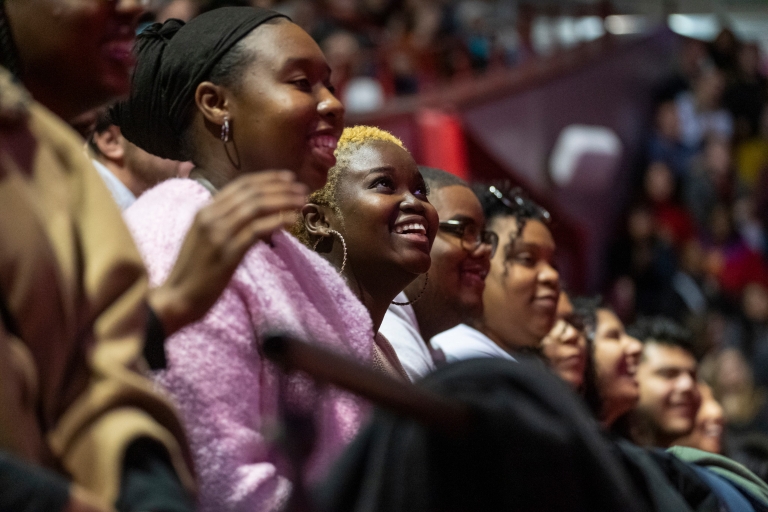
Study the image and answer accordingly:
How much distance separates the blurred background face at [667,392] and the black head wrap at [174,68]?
8.03 ft

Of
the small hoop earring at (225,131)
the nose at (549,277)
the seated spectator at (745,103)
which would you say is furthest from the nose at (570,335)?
the seated spectator at (745,103)

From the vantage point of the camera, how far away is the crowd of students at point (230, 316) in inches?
48.2

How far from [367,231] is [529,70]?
7122 mm

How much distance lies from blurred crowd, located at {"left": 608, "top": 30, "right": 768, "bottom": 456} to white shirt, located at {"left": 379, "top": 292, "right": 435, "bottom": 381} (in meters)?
4.83

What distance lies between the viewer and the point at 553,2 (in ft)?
37.7

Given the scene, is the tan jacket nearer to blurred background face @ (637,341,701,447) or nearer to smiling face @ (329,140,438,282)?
smiling face @ (329,140,438,282)

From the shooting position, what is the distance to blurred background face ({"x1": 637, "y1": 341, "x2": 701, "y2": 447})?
13.2 feet

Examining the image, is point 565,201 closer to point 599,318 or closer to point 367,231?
point 599,318

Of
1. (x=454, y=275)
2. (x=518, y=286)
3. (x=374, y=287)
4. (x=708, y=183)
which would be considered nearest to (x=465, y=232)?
(x=454, y=275)

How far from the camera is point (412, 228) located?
2336 mm

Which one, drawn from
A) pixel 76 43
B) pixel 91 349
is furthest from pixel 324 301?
Result: pixel 91 349

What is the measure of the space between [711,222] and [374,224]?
27.7 ft

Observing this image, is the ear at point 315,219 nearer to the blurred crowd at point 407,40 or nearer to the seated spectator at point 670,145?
the blurred crowd at point 407,40

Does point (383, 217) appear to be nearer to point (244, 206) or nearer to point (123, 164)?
point (244, 206)
